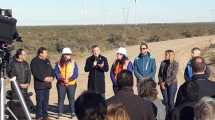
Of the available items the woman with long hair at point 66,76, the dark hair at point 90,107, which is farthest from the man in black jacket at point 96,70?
the dark hair at point 90,107

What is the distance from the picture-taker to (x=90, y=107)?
15.8ft

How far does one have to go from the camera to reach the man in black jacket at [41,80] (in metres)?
13.4

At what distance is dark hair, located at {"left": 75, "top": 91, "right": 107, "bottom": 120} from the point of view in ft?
15.8

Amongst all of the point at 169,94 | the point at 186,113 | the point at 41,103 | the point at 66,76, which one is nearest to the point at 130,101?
the point at 186,113

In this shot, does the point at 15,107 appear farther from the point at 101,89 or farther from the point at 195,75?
the point at 101,89

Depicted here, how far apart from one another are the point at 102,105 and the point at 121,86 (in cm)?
166

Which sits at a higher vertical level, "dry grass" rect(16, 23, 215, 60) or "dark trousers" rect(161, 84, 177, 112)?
"dark trousers" rect(161, 84, 177, 112)

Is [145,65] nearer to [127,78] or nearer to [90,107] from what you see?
[127,78]

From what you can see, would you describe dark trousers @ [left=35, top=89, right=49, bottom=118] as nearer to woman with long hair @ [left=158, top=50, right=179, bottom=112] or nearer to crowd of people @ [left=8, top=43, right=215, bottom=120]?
crowd of people @ [left=8, top=43, right=215, bottom=120]

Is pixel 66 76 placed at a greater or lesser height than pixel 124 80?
lesser

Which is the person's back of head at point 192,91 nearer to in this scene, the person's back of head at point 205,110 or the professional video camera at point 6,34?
the person's back of head at point 205,110

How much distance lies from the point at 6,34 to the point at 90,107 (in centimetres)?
212

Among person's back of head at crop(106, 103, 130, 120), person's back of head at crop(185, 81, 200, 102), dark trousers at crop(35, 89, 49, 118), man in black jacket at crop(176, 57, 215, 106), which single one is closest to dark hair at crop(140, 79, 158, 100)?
man in black jacket at crop(176, 57, 215, 106)

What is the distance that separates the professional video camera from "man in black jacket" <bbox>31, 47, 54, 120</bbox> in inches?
253
